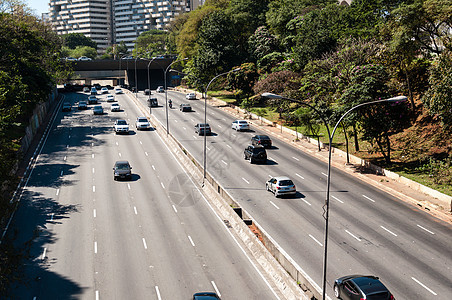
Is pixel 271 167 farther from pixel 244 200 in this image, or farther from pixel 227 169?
pixel 244 200

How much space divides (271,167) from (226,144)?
11517mm

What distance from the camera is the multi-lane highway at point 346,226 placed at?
2492 cm

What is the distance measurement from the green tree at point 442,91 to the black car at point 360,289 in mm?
21330

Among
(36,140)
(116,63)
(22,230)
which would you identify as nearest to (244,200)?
(22,230)

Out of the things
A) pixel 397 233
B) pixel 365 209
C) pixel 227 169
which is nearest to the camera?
pixel 397 233

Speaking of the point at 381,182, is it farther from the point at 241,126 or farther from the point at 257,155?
Answer: the point at 241,126

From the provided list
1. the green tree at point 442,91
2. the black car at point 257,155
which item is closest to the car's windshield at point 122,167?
the black car at point 257,155

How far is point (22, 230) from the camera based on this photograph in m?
31.1

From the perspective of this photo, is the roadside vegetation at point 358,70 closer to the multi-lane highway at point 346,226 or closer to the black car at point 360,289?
the multi-lane highway at point 346,226

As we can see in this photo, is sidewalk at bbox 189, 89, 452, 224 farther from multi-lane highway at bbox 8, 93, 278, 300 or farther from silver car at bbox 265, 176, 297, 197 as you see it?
multi-lane highway at bbox 8, 93, 278, 300

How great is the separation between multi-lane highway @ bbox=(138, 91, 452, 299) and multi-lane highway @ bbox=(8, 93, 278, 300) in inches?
149

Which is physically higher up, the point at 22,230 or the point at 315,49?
the point at 315,49

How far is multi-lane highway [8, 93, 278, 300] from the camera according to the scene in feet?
76.5

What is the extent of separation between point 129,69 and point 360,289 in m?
128
